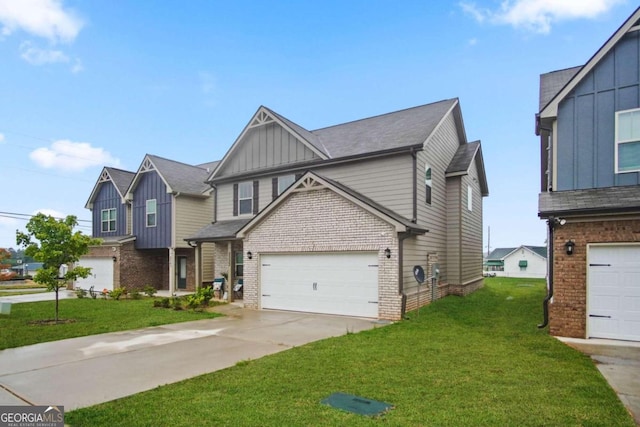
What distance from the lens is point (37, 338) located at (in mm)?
9094

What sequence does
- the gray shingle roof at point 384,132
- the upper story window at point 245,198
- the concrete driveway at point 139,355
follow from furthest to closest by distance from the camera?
the upper story window at point 245,198 < the gray shingle roof at point 384,132 < the concrete driveway at point 139,355

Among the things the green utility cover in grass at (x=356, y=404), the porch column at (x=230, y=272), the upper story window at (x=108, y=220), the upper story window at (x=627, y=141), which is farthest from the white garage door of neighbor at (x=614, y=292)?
the upper story window at (x=108, y=220)

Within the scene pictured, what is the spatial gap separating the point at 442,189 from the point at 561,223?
7.46m

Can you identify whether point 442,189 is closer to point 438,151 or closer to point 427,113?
point 438,151

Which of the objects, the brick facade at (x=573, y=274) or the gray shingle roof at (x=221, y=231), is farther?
the gray shingle roof at (x=221, y=231)

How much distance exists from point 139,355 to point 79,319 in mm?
6255

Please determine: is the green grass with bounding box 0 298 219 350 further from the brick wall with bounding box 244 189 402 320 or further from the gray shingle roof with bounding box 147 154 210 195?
the gray shingle roof with bounding box 147 154 210 195

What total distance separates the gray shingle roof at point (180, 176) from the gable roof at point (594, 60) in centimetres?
1596

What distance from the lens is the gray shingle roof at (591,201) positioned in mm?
7995

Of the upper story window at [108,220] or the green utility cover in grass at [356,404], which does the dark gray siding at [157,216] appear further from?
the green utility cover in grass at [356,404]

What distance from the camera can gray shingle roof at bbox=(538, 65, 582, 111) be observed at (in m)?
11.5

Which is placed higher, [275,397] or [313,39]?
[313,39]

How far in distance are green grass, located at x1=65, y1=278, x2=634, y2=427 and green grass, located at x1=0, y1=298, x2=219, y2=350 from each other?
5.69 metres

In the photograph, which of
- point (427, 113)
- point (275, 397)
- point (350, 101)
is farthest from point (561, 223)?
point (350, 101)
